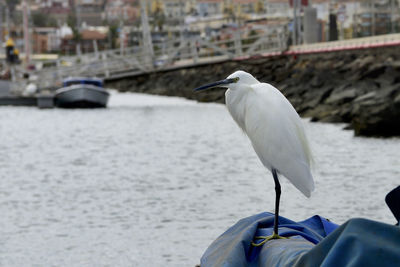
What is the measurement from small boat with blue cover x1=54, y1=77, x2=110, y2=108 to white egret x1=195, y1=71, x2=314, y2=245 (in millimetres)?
33383

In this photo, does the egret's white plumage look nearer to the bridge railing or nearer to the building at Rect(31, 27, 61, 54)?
the bridge railing

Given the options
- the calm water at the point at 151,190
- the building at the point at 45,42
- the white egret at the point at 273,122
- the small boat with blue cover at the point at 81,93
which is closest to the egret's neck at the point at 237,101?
the white egret at the point at 273,122

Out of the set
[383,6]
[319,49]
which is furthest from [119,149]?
[383,6]

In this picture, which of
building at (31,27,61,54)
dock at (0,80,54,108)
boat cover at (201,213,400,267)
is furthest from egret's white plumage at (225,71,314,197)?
building at (31,27,61,54)

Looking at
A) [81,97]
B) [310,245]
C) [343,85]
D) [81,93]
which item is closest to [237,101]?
[310,245]

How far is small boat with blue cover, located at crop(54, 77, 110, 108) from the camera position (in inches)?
1618

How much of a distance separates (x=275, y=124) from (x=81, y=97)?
113 feet

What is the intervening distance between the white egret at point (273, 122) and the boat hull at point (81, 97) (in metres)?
33.4

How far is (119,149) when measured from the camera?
1019 inches

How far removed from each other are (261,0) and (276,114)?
378 ft

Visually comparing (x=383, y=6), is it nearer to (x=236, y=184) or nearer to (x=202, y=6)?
(x=236, y=184)

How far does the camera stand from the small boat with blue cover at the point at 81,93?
1618 inches

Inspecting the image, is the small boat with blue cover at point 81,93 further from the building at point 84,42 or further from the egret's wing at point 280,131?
the building at point 84,42

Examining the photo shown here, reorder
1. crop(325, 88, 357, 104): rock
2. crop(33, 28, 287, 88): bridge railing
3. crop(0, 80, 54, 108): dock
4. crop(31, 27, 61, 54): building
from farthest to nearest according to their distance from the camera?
crop(31, 27, 61, 54): building < crop(0, 80, 54, 108): dock < crop(33, 28, 287, 88): bridge railing < crop(325, 88, 357, 104): rock
